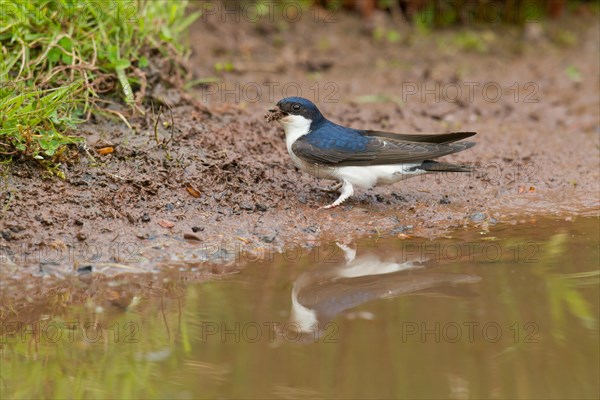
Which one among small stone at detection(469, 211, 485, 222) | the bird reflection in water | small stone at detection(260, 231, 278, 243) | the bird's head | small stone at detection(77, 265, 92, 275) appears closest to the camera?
the bird reflection in water

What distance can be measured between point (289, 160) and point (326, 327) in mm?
2722

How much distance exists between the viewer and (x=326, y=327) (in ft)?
13.9

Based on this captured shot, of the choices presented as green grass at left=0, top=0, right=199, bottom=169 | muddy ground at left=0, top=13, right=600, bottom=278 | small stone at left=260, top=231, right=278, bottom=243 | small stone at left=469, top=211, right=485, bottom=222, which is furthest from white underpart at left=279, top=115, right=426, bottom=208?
green grass at left=0, top=0, right=199, bottom=169

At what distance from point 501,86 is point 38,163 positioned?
17.1ft

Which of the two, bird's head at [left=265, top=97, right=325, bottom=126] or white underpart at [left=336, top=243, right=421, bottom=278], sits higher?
bird's head at [left=265, top=97, right=325, bottom=126]

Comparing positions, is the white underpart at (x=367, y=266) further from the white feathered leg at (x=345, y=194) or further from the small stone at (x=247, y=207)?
the small stone at (x=247, y=207)

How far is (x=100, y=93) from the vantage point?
6535 millimetres

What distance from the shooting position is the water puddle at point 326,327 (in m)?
3.63

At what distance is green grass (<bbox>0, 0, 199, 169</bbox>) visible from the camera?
5.71 m

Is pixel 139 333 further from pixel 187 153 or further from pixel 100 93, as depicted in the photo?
pixel 100 93

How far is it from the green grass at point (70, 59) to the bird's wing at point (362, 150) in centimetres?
139

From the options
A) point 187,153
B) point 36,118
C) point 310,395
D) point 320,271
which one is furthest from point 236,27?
point 310,395

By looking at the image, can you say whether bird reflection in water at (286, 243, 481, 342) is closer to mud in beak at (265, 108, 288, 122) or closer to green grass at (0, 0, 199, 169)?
mud in beak at (265, 108, 288, 122)

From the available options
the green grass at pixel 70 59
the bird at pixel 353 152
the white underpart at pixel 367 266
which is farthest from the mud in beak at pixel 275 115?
the white underpart at pixel 367 266
